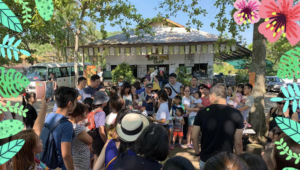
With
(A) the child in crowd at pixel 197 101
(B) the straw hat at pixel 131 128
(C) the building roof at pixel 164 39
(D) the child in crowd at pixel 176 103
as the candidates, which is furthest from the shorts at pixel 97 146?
(C) the building roof at pixel 164 39

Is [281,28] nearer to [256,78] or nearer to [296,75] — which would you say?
[296,75]

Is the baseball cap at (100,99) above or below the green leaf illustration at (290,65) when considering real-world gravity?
below

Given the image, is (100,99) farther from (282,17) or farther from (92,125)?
(282,17)

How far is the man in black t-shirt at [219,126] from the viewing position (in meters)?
2.23

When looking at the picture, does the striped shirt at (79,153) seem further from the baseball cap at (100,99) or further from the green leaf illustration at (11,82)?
the green leaf illustration at (11,82)

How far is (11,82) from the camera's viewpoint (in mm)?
983

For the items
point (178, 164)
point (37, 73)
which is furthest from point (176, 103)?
point (37, 73)

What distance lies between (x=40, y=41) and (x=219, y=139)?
14.8 metres

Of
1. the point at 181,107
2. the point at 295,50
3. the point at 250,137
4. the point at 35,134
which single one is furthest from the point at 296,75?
the point at 250,137

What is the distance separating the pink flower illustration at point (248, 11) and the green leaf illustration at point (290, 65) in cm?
56

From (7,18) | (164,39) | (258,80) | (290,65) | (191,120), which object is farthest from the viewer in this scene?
(164,39)

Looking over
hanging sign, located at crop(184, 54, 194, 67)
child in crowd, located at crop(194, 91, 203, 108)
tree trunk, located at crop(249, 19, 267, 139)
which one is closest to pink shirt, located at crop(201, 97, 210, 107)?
child in crowd, located at crop(194, 91, 203, 108)

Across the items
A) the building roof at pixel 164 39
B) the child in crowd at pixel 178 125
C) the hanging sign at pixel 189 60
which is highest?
the building roof at pixel 164 39

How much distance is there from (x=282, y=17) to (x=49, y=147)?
230 centimetres
